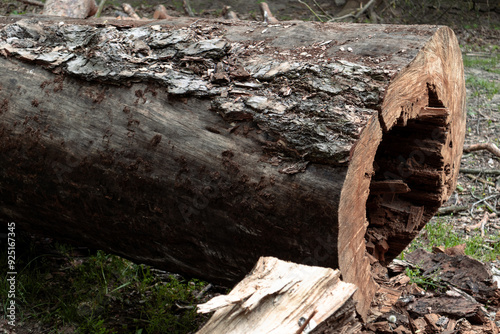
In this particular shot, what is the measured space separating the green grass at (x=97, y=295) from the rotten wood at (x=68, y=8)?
2.02 meters

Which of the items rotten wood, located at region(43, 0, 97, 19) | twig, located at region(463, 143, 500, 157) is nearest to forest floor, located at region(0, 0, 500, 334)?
twig, located at region(463, 143, 500, 157)

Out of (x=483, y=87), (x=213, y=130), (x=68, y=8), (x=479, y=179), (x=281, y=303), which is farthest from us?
(x=483, y=87)

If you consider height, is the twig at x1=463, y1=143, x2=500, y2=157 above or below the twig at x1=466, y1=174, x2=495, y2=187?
→ above

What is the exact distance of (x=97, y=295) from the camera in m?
3.13

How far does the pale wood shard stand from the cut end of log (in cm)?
45

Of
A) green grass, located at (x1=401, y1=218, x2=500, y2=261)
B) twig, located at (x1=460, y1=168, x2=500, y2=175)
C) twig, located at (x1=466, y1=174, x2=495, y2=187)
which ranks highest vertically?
twig, located at (x1=460, y1=168, x2=500, y2=175)

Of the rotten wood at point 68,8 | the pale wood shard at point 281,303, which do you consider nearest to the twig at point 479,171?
the rotten wood at point 68,8

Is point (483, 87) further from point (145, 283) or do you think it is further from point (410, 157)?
point (145, 283)

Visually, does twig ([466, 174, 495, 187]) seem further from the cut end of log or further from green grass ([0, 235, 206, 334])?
green grass ([0, 235, 206, 334])

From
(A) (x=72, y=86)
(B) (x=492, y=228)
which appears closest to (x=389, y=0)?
(B) (x=492, y=228)

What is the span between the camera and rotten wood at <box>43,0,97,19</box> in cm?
451

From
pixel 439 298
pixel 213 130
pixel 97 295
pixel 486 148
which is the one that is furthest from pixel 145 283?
pixel 486 148

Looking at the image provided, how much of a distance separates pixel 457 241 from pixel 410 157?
1267mm

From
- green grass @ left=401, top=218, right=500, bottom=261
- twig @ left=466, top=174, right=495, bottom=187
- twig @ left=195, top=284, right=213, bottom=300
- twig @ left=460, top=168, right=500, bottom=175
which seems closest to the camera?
twig @ left=195, top=284, right=213, bottom=300
